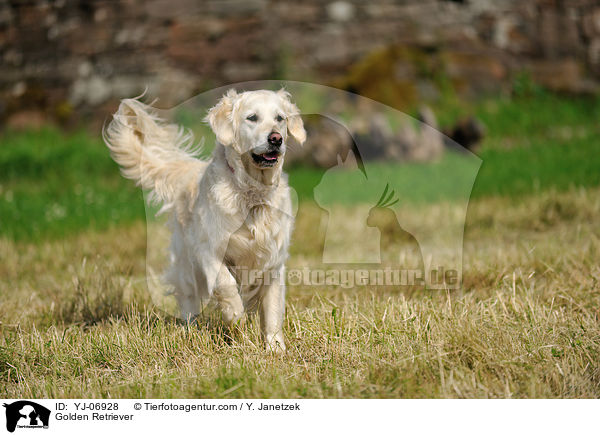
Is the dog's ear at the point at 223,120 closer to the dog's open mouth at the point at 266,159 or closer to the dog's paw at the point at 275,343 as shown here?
the dog's open mouth at the point at 266,159

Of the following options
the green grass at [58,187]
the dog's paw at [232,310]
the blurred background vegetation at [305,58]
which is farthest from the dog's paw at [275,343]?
the blurred background vegetation at [305,58]

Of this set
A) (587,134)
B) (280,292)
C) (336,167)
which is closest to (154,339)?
(280,292)

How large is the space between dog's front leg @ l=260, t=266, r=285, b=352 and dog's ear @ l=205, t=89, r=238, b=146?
Result: 72 centimetres

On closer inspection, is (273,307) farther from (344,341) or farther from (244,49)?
(244,49)

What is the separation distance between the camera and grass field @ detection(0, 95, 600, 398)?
8.77 ft

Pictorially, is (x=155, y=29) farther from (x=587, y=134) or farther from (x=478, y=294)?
(x=478, y=294)

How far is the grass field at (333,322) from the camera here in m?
2.67

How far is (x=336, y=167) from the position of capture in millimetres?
7617

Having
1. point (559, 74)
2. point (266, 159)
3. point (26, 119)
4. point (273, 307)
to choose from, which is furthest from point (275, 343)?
point (559, 74)

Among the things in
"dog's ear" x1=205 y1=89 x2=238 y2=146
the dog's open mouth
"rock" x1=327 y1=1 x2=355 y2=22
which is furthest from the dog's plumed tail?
"rock" x1=327 y1=1 x2=355 y2=22

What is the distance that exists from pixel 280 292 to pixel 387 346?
2.25 feet

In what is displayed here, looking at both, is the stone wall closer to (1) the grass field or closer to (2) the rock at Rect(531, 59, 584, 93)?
(2) the rock at Rect(531, 59, 584, 93)

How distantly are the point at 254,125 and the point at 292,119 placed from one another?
0.86ft
